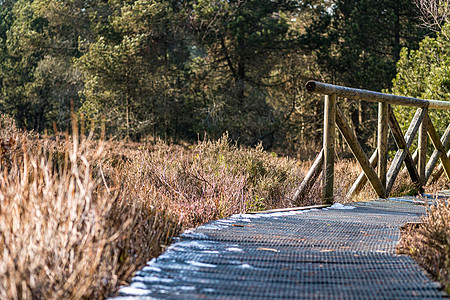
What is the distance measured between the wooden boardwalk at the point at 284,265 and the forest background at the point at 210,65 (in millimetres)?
Result: 12725

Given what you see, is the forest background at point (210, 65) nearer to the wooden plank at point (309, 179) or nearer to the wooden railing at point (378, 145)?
the wooden railing at point (378, 145)

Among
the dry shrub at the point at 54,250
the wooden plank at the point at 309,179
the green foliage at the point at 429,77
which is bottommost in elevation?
the wooden plank at the point at 309,179

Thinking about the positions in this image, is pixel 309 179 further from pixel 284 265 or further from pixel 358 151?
pixel 284 265

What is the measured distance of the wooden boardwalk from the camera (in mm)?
2004

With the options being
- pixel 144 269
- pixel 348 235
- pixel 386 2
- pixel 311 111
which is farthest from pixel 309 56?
pixel 144 269

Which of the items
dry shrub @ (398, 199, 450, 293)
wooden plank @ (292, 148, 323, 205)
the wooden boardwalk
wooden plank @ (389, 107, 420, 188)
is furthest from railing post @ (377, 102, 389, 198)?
dry shrub @ (398, 199, 450, 293)

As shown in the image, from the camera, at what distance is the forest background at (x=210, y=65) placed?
53.1ft

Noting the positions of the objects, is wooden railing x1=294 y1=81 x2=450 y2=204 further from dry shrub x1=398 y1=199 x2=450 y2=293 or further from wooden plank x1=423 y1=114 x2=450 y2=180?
dry shrub x1=398 y1=199 x2=450 y2=293

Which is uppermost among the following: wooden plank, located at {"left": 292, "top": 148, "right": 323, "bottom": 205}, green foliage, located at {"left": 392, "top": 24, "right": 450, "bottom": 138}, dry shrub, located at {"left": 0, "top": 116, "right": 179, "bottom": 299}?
green foliage, located at {"left": 392, "top": 24, "right": 450, "bottom": 138}

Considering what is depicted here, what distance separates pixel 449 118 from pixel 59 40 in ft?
54.6

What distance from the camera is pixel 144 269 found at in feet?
7.32

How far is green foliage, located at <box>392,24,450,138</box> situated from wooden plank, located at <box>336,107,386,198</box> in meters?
3.55

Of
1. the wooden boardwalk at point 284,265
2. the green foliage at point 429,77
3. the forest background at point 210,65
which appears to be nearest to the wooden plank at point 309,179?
the wooden boardwalk at point 284,265

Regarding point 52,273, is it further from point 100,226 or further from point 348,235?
point 348,235
